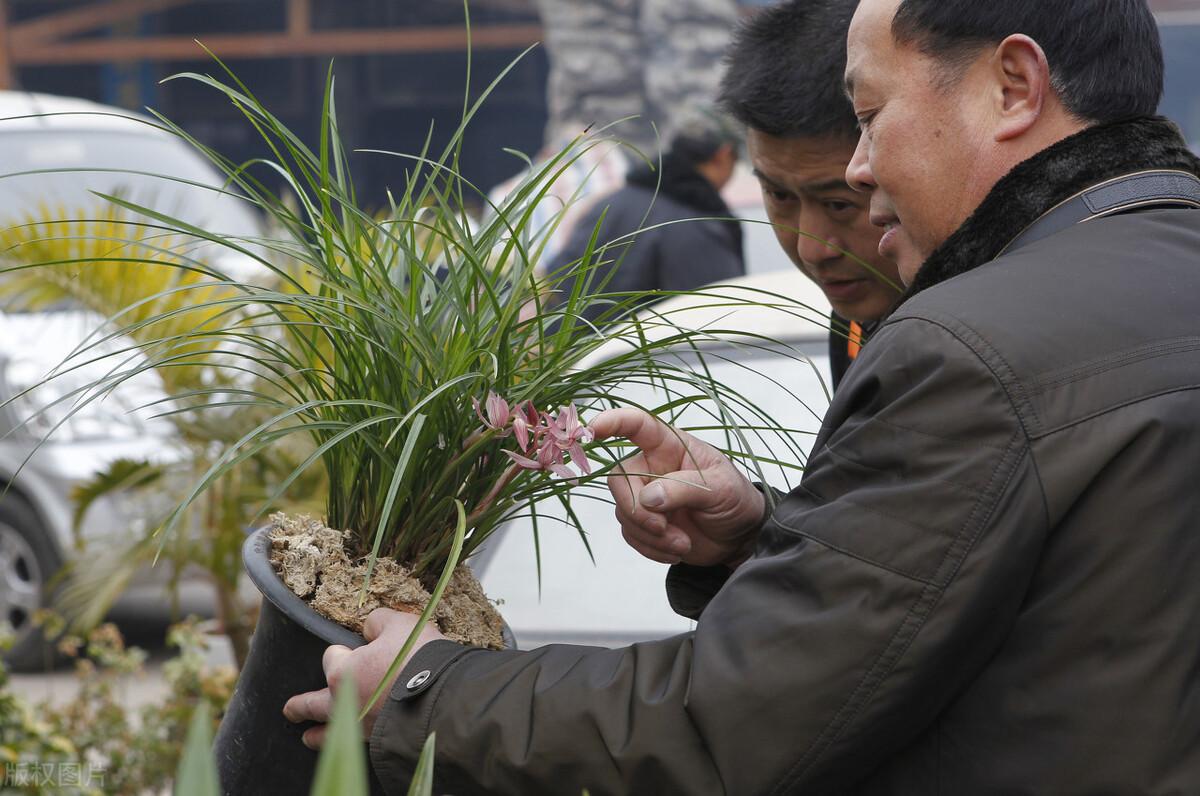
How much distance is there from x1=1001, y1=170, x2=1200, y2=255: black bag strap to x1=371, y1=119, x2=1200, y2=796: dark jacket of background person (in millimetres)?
57

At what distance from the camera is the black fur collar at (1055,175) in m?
1.26

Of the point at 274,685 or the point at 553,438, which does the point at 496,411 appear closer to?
the point at 553,438

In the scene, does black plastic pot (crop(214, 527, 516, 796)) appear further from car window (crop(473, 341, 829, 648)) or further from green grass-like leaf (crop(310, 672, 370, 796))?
car window (crop(473, 341, 829, 648))

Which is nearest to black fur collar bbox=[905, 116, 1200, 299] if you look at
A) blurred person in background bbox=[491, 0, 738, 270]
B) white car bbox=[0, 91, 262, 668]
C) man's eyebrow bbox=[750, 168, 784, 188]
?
man's eyebrow bbox=[750, 168, 784, 188]

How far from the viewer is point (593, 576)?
2588 millimetres

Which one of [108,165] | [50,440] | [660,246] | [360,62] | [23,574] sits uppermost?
[360,62]

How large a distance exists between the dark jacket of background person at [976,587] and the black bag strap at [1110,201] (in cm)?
6

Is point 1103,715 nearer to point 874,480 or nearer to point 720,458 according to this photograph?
point 874,480

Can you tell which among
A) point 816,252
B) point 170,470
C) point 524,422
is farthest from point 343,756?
point 170,470

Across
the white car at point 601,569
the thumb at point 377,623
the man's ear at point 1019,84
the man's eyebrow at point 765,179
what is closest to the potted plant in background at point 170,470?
the white car at point 601,569

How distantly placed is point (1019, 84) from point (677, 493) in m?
0.52

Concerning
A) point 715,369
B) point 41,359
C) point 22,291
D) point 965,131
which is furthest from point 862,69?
point 41,359

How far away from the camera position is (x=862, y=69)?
1380 mm

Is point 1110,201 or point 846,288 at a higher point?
point 1110,201
